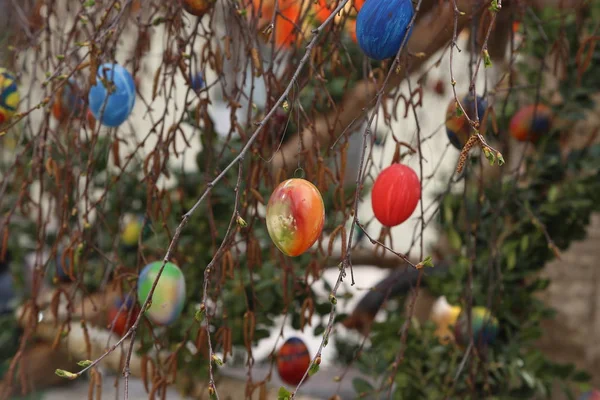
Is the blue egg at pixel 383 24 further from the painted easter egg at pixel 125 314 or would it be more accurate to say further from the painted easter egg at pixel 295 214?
the painted easter egg at pixel 125 314

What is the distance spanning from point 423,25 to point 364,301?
0.89 metres

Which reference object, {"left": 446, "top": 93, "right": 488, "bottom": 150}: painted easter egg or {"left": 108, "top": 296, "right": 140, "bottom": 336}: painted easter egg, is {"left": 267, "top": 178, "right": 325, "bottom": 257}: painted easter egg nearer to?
{"left": 108, "top": 296, "right": 140, "bottom": 336}: painted easter egg

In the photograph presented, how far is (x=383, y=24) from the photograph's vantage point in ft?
2.83

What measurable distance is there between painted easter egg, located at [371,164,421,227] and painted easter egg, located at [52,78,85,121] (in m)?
0.46

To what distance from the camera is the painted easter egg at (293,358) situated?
→ 4.91 ft

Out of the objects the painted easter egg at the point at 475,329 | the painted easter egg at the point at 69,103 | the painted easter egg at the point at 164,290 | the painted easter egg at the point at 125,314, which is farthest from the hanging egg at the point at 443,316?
the painted easter egg at the point at 69,103

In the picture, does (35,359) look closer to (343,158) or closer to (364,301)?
(364,301)

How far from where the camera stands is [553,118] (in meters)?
1.75

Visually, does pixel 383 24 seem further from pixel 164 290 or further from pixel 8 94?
pixel 8 94

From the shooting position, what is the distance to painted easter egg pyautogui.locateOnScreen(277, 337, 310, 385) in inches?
58.9

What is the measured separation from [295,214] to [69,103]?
2.36 ft

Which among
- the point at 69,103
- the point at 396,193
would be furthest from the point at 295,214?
the point at 69,103

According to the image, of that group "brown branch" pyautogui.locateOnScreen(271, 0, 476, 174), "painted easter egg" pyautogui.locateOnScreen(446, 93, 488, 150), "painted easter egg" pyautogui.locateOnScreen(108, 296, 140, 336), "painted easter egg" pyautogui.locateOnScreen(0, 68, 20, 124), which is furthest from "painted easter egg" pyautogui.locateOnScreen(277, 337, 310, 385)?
"painted easter egg" pyautogui.locateOnScreen(0, 68, 20, 124)

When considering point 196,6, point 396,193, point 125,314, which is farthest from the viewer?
point 125,314
